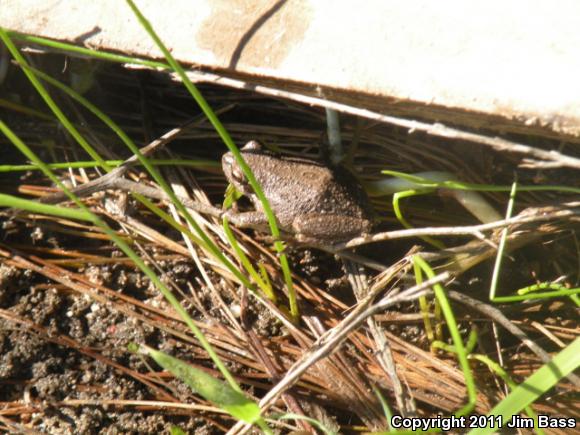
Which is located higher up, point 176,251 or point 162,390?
point 176,251

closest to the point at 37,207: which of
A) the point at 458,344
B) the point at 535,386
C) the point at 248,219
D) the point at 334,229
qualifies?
the point at 248,219

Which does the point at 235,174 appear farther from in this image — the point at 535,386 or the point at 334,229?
the point at 535,386

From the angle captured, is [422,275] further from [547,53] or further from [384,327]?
[547,53]

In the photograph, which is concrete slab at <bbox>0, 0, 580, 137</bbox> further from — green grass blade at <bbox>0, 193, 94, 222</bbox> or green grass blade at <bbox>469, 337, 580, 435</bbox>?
green grass blade at <bbox>0, 193, 94, 222</bbox>

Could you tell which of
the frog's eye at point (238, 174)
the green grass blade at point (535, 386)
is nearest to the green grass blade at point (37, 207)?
the frog's eye at point (238, 174)

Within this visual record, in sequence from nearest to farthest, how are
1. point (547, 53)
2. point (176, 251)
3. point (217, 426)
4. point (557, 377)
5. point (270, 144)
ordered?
point (557, 377) → point (547, 53) → point (217, 426) → point (176, 251) → point (270, 144)

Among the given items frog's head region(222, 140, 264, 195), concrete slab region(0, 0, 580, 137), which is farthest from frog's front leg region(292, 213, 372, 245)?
concrete slab region(0, 0, 580, 137)

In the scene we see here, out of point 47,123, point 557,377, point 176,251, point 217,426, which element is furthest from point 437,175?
point 47,123

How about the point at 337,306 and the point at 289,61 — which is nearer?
the point at 289,61
